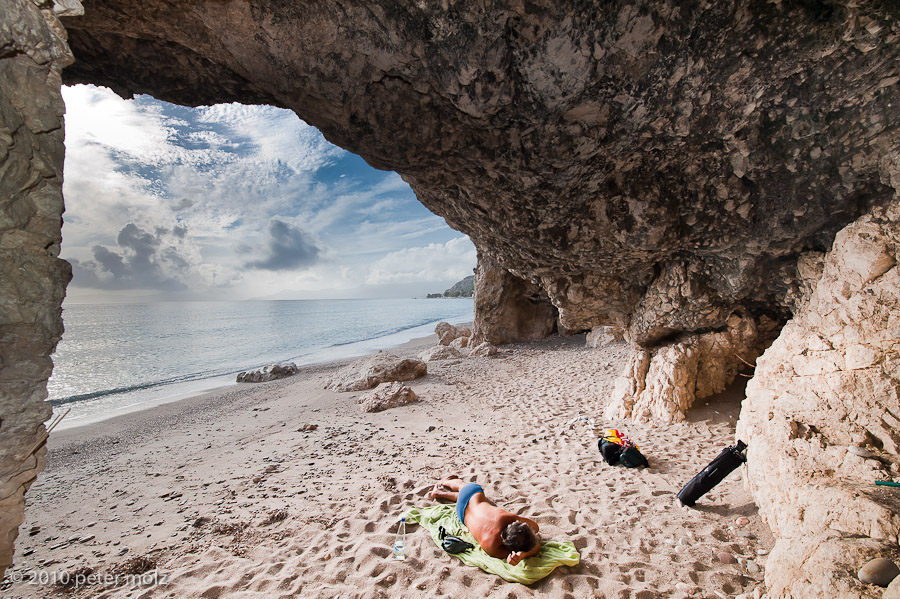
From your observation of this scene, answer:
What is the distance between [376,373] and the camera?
11547 millimetres

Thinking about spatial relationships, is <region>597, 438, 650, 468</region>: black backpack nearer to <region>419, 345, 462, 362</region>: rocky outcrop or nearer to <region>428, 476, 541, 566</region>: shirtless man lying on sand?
<region>428, 476, 541, 566</region>: shirtless man lying on sand

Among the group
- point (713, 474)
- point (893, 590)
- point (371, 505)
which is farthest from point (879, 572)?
point (371, 505)

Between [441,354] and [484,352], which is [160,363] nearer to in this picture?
[441,354]

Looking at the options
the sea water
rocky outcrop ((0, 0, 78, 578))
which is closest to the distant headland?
the sea water

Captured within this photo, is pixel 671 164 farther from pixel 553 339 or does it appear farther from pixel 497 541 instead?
pixel 553 339

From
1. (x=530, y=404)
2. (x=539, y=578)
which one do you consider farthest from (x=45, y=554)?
(x=530, y=404)

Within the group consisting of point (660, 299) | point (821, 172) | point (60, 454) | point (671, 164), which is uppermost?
point (671, 164)

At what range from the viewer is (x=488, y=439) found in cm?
674

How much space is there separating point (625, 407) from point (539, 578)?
4.66m

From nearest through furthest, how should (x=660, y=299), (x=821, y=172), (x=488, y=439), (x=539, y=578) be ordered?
(x=539, y=578)
(x=821, y=172)
(x=660, y=299)
(x=488, y=439)

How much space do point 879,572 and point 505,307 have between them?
16.7 metres

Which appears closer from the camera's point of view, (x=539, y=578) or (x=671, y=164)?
(x=539, y=578)

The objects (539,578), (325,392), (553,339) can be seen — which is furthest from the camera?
(553,339)

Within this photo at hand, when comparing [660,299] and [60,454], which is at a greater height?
[660,299]
